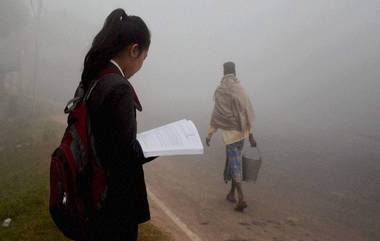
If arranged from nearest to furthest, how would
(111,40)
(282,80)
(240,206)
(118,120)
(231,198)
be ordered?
(118,120) < (111,40) < (240,206) < (231,198) < (282,80)

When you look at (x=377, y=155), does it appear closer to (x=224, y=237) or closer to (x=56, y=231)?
(x=224, y=237)

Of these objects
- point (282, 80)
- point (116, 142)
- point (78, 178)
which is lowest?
point (282, 80)

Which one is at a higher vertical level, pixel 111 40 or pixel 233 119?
pixel 111 40

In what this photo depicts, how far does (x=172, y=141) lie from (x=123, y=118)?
337 mm

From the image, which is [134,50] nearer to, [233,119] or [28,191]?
[28,191]

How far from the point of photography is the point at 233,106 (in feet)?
20.1

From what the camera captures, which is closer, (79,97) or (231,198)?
(79,97)

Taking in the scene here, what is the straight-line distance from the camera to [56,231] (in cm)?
406

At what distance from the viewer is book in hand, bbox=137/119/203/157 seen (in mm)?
1854

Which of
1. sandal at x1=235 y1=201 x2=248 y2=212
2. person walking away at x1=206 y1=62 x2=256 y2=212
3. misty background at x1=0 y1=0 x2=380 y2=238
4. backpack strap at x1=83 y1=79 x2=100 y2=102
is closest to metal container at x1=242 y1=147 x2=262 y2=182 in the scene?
person walking away at x1=206 y1=62 x2=256 y2=212

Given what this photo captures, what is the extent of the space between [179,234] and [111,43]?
3.13 metres

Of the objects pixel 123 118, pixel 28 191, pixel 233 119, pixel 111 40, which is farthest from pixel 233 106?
pixel 123 118

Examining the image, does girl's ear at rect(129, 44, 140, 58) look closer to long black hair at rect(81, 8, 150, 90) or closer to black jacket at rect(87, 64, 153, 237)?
long black hair at rect(81, 8, 150, 90)

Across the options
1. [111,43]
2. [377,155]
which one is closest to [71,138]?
[111,43]
